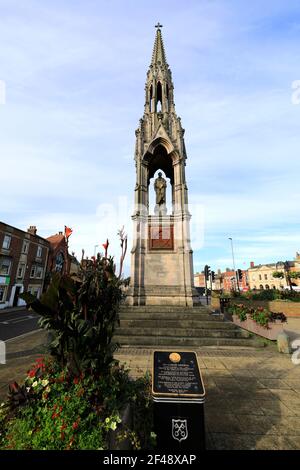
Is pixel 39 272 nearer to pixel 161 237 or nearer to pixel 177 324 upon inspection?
pixel 161 237

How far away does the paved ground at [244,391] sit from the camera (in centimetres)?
346

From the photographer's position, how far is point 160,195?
15266mm

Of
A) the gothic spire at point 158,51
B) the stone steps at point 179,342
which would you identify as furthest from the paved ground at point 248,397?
the gothic spire at point 158,51

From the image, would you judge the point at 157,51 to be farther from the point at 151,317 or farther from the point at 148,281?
the point at 151,317

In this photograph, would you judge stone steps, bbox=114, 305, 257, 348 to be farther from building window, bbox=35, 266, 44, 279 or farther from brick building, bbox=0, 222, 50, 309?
building window, bbox=35, 266, 44, 279

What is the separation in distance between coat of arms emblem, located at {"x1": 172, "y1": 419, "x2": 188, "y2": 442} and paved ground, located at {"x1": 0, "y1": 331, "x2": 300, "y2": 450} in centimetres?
66

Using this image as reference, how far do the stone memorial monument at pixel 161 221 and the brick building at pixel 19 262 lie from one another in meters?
20.3

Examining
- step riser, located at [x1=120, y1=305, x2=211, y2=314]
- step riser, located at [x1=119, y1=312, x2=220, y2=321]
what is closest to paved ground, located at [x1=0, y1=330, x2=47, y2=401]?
step riser, located at [x1=119, y1=312, x2=220, y2=321]

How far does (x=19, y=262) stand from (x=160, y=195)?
93.6 feet

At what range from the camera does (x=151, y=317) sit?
10945 mm

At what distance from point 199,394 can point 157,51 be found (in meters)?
25.6

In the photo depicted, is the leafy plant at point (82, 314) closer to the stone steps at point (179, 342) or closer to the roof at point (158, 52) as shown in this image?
the stone steps at point (179, 342)

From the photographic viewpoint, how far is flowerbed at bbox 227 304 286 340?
9877 millimetres
